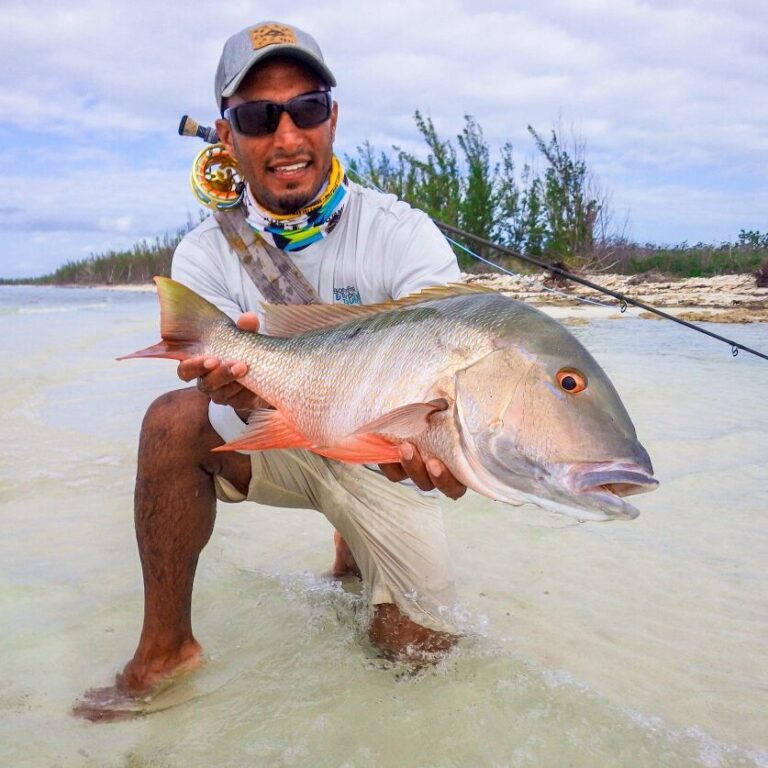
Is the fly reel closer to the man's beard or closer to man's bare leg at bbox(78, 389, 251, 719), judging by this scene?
the man's beard

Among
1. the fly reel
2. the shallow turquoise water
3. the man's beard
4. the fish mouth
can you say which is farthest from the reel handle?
the fish mouth

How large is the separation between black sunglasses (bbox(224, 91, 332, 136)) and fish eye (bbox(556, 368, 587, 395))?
1455mm

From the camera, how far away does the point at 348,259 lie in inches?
107

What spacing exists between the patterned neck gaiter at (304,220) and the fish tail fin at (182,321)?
0.51 metres

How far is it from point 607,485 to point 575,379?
9.7 inches

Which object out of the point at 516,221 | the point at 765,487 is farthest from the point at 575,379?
the point at 516,221

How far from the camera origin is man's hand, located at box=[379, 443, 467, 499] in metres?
1.85

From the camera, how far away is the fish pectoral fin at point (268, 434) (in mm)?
2156

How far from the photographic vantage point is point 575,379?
1.68 meters

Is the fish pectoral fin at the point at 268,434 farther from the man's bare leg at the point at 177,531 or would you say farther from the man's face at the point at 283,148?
the man's face at the point at 283,148

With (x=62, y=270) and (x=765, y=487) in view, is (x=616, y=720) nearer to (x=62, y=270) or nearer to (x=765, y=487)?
(x=765, y=487)

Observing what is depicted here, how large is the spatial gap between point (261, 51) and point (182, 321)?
1.01 m

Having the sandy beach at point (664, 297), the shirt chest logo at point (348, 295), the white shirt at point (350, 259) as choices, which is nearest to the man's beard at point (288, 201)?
the white shirt at point (350, 259)

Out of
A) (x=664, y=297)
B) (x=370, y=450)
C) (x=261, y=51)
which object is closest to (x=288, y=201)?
(x=261, y=51)
